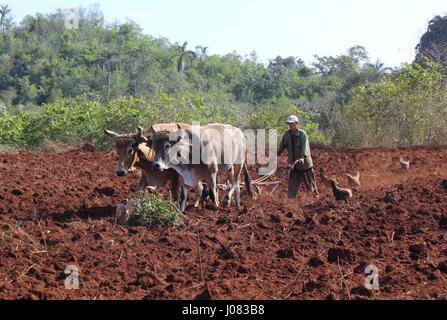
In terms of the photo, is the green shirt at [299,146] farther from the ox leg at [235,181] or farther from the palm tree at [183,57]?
the palm tree at [183,57]

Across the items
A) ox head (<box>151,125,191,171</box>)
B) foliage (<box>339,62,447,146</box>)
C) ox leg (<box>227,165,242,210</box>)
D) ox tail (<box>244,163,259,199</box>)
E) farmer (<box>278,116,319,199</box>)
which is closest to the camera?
A: ox head (<box>151,125,191,171</box>)

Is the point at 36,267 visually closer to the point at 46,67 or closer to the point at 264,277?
the point at 264,277

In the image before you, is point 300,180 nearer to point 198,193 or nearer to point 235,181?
point 235,181

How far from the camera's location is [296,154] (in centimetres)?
1086

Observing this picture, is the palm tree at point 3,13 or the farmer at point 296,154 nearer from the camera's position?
the farmer at point 296,154

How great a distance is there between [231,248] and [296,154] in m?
3.78

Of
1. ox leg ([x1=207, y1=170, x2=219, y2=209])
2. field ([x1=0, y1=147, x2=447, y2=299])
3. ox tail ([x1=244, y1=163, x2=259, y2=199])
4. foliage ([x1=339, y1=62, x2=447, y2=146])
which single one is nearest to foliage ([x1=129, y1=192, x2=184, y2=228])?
field ([x1=0, y1=147, x2=447, y2=299])

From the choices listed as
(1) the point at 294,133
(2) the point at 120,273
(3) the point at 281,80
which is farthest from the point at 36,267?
(3) the point at 281,80

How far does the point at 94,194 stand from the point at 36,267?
14.4 ft

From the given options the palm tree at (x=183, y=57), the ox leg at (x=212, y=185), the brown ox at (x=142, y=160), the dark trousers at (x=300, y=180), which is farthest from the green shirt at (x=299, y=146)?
the palm tree at (x=183, y=57)

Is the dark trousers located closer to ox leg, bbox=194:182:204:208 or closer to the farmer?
the farmer

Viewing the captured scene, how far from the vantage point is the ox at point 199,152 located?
9.85 metres

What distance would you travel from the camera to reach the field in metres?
6.16

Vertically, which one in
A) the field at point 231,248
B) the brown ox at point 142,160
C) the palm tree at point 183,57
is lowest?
the field at point 231,248
